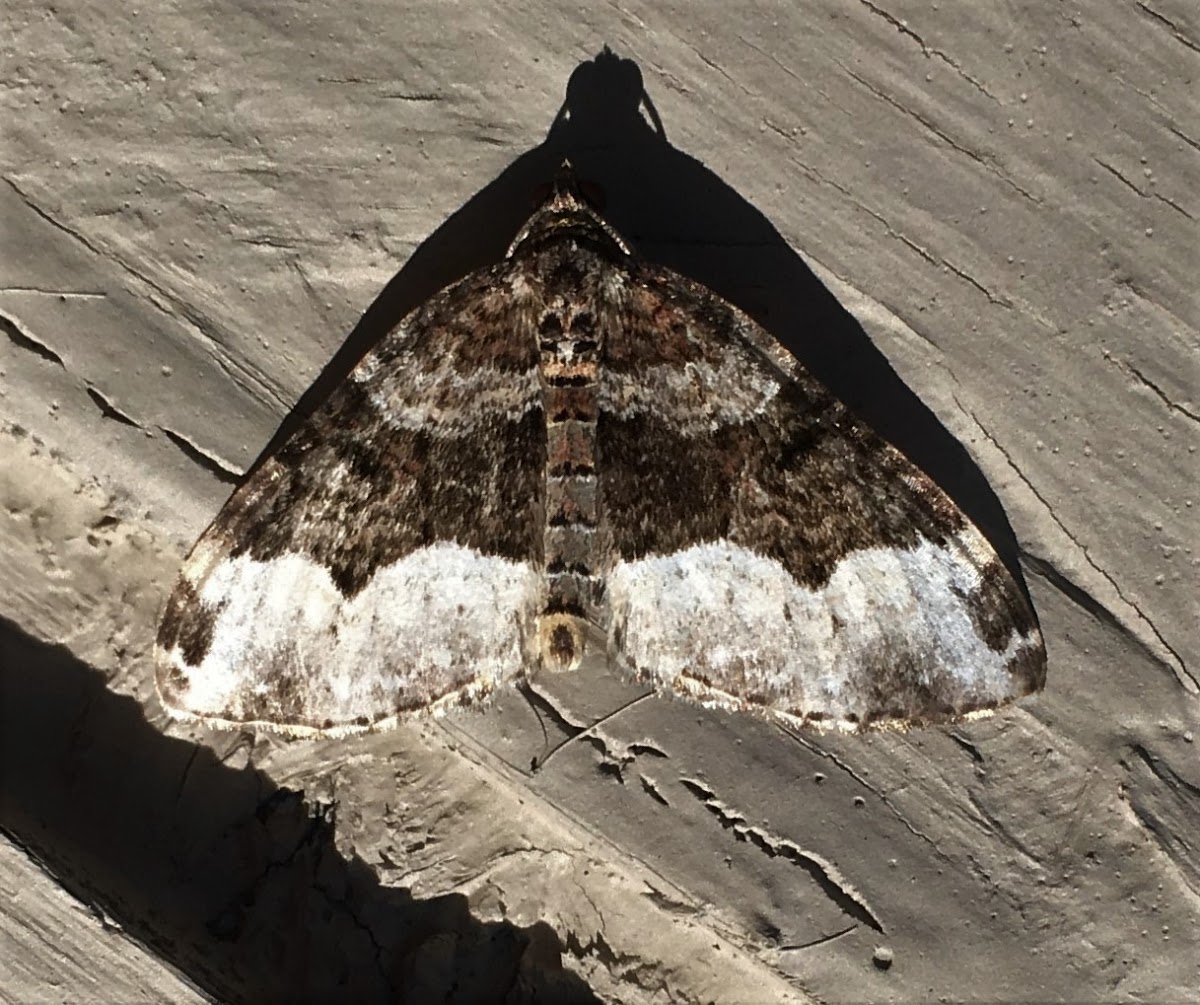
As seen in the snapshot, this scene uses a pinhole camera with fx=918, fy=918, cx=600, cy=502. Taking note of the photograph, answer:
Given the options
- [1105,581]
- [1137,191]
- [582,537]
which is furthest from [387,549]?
[1137,191]

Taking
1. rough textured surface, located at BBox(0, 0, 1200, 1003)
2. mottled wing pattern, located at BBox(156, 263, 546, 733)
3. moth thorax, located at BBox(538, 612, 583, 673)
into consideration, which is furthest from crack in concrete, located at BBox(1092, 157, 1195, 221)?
moth thorax, located at BBox(538, 612, 583, 673)

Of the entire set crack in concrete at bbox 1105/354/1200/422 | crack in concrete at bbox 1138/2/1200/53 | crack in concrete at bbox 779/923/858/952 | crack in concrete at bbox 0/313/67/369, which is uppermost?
crack in concrete at bbox 1138/2/1200/53

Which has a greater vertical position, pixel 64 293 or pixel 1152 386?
pixel 1152 386

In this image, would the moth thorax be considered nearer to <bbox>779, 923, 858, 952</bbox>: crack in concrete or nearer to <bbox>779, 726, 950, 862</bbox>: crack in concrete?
<bbox>779, 726, 950, 862</bbox>: crack in concrete

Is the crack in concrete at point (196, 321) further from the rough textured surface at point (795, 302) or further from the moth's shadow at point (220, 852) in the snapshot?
the moth's shadow at point (220, 852)

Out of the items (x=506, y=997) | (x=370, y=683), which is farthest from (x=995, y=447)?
(x=506, y=997)

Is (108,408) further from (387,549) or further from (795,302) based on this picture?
(795,302)
